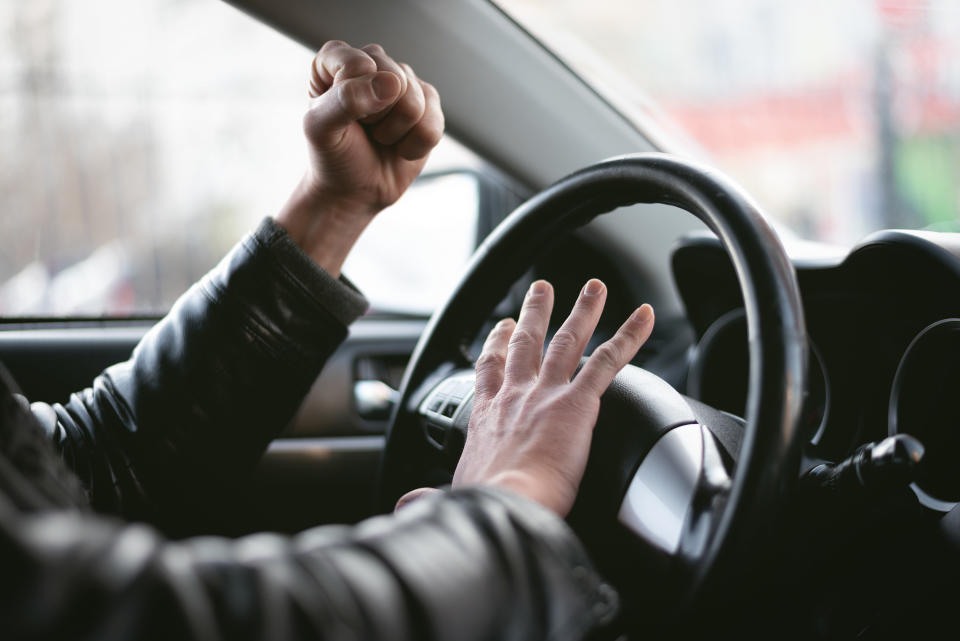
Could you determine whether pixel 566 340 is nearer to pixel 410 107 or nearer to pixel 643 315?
pixel 643 315

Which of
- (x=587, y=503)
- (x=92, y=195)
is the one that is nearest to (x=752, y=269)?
(x=587, y=503)

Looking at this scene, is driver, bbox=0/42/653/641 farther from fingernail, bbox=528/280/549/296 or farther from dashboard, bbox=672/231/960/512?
dashboard, bbox=672/231/960/512

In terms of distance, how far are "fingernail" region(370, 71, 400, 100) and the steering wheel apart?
233mm

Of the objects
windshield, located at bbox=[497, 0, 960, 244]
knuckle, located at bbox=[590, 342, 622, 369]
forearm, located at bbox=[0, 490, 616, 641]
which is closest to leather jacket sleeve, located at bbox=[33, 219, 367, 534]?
knuckle, located at bbox=[590, 342, 622, 369]

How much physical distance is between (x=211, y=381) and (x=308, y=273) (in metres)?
0.18

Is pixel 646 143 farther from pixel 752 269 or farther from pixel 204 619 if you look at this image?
pixel 204 619

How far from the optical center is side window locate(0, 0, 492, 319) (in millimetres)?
1447

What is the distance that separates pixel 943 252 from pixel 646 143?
0.59 meters

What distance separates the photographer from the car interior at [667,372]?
71 centimetres

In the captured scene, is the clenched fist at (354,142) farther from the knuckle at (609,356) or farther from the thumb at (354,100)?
the knuckle at (609,356)

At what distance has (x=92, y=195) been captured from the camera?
1551 millimetres

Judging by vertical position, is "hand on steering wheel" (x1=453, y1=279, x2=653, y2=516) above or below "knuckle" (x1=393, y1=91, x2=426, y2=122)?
below

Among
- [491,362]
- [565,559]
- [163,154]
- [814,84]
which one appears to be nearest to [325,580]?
[565,559]

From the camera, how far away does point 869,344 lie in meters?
1.06
